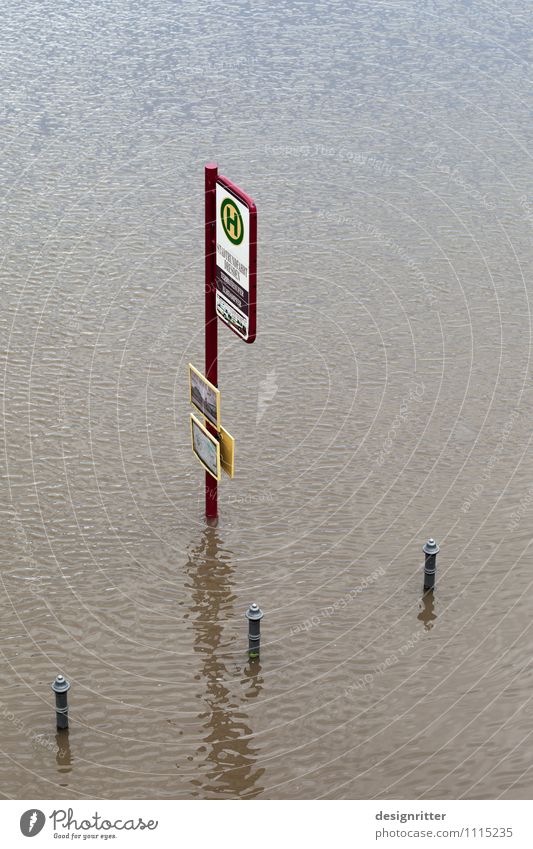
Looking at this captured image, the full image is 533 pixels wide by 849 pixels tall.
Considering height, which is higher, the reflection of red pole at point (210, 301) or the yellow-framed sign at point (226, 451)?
the reflection of red pole at point (210, 301)

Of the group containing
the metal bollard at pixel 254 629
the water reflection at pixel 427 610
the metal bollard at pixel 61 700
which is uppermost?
the water reflection at pixel 427 610

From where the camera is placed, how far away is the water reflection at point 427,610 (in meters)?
17.4

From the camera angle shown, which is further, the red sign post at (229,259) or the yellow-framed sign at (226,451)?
the yellow-framed sign at (226,451)

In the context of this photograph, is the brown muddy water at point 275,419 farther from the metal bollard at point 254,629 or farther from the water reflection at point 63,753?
the metal bollard at point 254,629

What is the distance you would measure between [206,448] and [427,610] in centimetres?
393

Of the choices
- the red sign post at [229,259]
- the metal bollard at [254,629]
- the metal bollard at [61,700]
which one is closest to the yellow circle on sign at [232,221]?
the red sign post at [229,259]

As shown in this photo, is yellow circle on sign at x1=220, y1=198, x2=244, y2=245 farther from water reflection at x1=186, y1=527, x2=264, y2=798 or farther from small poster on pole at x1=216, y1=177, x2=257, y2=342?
water reflection at x1=186, y1=527, x2=264, y2=798

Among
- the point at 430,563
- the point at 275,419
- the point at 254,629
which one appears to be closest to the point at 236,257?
the point at 254,629

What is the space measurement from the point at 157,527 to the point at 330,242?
9711 millimetres

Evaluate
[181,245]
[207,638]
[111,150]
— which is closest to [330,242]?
[181,245]

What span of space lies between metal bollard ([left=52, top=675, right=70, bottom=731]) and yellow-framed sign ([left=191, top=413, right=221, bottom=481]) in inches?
166

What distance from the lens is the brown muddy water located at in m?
15.6

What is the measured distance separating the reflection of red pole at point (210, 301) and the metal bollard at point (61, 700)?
4.68m

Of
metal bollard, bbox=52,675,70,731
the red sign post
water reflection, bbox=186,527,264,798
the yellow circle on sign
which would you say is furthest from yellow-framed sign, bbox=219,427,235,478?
metal bollard, bbox=52,675,70,731
